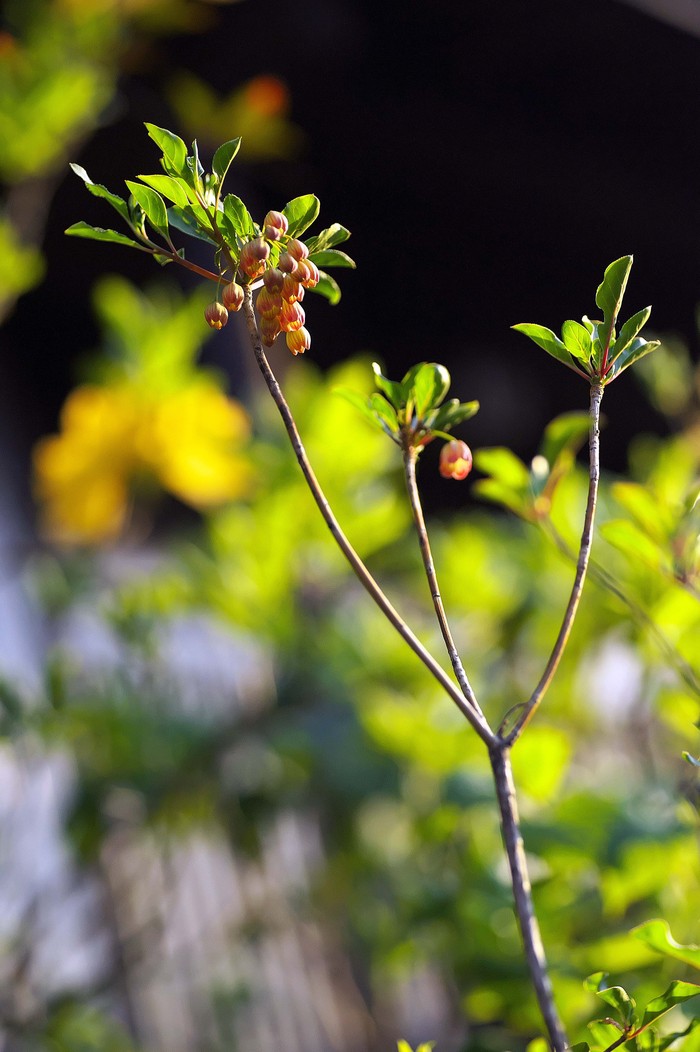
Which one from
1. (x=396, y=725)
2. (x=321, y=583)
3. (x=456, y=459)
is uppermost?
(x=456, y=459)

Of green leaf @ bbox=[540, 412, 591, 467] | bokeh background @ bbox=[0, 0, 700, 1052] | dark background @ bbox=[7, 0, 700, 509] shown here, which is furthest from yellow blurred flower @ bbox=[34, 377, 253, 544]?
green leaf @ bbox=[540, 412, 591, 467]

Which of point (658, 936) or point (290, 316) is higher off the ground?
point (290, 316)

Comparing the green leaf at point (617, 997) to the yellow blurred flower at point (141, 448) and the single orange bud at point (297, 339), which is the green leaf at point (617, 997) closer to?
the single orange bud at point (297, 339)

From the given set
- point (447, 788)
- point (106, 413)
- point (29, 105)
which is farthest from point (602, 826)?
point (29, 105)

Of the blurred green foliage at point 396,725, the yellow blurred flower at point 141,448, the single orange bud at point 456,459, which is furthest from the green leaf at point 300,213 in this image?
the yellow blurred flower at point 141,448

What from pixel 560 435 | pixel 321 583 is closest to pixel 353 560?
pixel 560 435

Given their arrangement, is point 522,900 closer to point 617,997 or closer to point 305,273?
point 617,997
